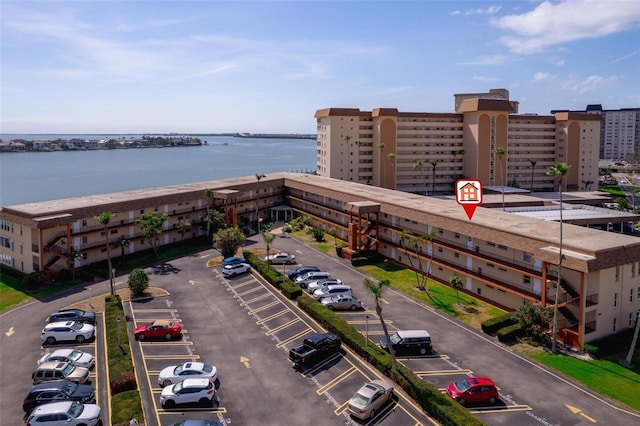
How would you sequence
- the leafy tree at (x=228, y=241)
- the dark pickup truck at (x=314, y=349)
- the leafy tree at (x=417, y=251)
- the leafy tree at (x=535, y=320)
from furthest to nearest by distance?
1. the leafy tree at (x=228, y=241)
2. the leafy tree at (x=417, y=251)
3. the leafy tree at (x=535, y=320)
4. the dark pickup truck at (x=314, y=349)

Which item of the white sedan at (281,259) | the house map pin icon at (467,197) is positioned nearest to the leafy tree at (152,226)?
the white sedan at (281,259)

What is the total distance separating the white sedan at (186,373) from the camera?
32781 mm

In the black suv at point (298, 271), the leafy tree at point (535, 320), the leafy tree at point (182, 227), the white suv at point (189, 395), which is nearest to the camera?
the white suv at point (189, 395)

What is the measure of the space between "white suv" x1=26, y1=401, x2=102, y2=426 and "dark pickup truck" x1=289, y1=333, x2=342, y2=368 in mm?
13987

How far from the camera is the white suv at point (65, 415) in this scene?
27.8 meters

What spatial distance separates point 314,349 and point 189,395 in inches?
399

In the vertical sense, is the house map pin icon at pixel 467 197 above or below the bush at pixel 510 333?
above

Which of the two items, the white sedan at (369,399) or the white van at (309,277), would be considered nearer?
the white sedan at (369,399)

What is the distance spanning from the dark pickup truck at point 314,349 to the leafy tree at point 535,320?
16.9 meters

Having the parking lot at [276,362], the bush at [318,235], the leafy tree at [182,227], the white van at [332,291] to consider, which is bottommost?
the parking lot at [276,362]

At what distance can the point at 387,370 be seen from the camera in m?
34.6

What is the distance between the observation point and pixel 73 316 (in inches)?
1725

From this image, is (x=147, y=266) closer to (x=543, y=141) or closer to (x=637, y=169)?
(x=543, y=141)

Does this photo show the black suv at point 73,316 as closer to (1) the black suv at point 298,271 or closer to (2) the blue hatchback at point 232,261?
(2) the blue hatchback at point 232,261
